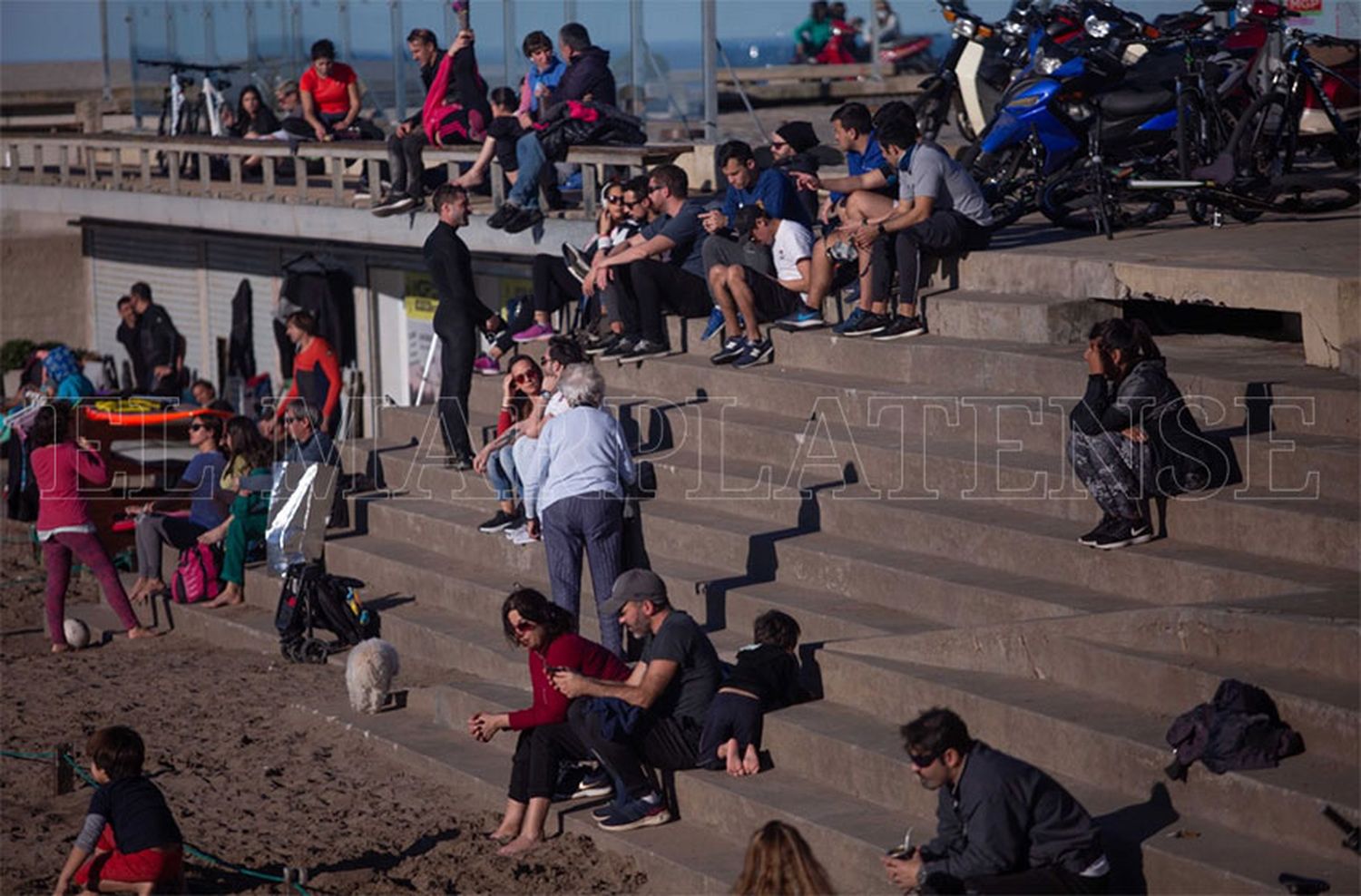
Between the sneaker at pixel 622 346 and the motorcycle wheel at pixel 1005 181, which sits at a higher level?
the motorcycle wheel at pixel 1005 181

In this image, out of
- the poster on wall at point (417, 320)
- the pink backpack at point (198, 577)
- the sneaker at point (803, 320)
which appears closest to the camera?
the sneaker at point (803, 320)

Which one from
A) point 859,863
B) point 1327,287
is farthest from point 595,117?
point 859,863

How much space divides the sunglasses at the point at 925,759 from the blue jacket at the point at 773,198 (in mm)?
6328

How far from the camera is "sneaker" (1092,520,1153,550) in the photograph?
9055 millimetres

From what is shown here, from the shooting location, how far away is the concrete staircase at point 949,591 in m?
7.55

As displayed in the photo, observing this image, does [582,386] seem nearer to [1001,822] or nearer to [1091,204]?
[1001,822]

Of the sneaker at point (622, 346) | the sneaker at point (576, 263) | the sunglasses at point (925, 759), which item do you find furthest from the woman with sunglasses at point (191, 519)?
the sunglasses at point (925, 759)

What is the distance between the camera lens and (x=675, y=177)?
13.2 metres

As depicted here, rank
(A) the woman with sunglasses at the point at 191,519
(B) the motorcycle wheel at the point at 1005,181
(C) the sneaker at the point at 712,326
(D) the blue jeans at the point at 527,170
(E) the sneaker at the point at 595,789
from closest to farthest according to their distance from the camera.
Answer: (E) the sneaker at the point at 595,789, (C) the sneaker at the point at 712,326, (B) the motorcycle wheel at the point at 1005,181, (A) the woman with sunglasses at the point at 191,519, (D) the blue jeans at the point at 527,170

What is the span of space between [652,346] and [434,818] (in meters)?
4.46

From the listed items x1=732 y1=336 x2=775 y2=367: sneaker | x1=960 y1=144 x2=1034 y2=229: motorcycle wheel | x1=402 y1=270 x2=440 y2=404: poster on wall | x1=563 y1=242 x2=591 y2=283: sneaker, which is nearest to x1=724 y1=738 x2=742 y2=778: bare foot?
x1=732 y1=336 x2=775 y2=367: sneaker

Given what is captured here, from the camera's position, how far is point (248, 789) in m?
10.5

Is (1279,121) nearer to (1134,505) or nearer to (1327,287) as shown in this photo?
(1327,287)

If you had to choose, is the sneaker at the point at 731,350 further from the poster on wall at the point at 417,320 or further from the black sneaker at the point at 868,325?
the poster on wall at the point at 417,320
